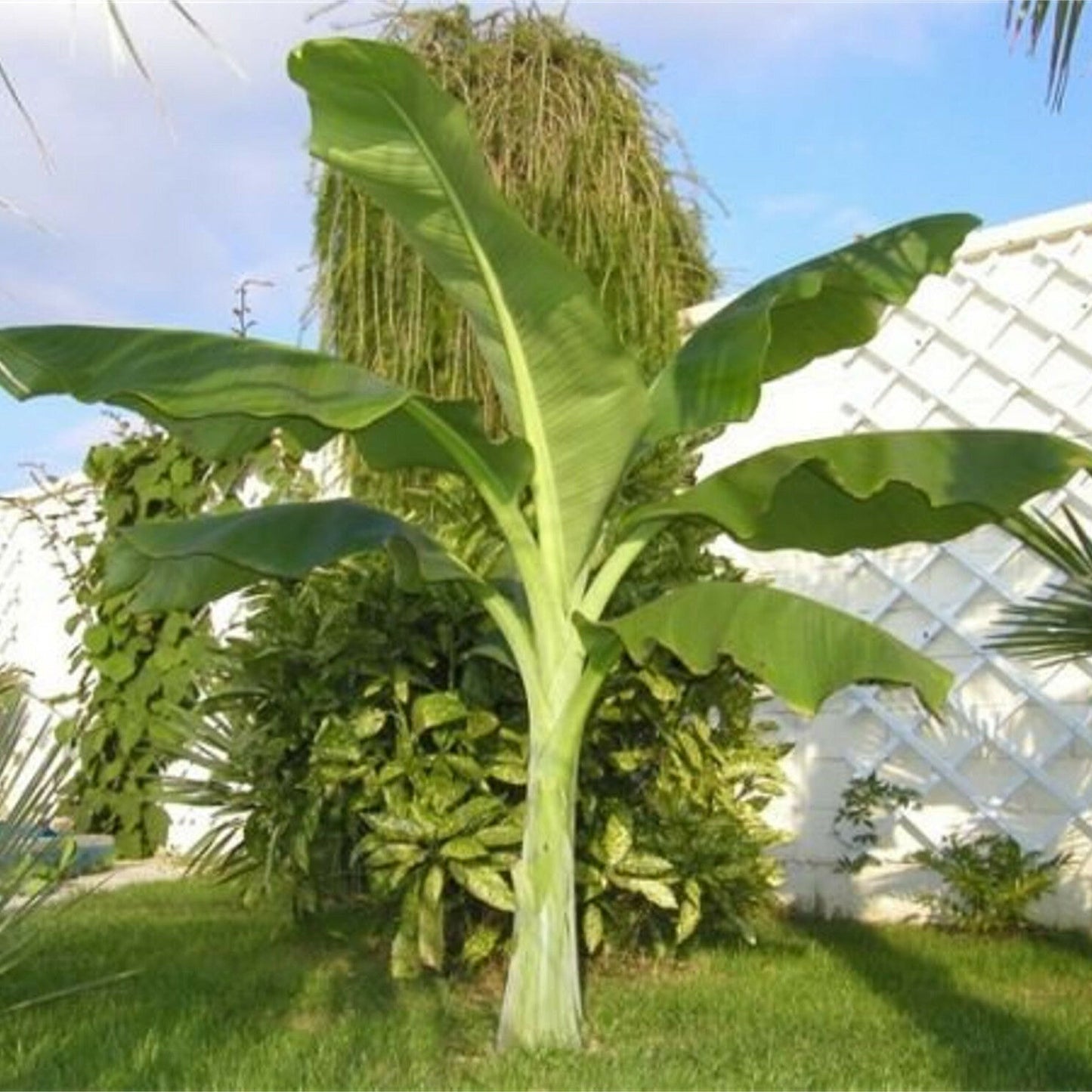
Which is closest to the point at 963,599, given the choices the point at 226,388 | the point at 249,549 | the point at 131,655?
the point at 249,549

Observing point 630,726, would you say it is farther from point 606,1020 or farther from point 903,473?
point 903,473

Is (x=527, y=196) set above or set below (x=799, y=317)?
above

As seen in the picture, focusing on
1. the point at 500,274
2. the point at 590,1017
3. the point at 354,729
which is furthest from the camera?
the point at 354,729

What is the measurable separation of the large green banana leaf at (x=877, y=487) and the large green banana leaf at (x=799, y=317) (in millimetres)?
209

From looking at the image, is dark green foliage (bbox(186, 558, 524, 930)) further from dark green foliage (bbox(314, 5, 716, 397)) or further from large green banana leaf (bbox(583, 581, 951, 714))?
dark green foliage (bbox(314, 5, 716, 397))

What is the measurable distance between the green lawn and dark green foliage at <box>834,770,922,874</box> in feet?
1.27

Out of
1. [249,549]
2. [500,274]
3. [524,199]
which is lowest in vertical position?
[249,549]

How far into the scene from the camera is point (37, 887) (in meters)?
2.48

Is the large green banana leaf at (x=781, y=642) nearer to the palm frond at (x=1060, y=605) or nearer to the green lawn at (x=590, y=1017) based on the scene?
the palm frond at (x=1060, y=605)

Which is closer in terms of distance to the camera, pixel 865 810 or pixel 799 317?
pixel 799 317

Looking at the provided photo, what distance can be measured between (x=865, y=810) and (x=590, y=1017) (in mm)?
2336

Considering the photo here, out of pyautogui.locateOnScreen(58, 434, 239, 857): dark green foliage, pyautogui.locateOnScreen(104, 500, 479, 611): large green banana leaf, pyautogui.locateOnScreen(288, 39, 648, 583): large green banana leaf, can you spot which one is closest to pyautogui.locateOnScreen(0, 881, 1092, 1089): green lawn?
pyautogui.locateOnScreen(104, 500, 479, 611): large green banana leaf

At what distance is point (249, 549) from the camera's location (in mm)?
4891

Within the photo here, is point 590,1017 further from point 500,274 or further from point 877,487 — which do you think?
point 500,274
